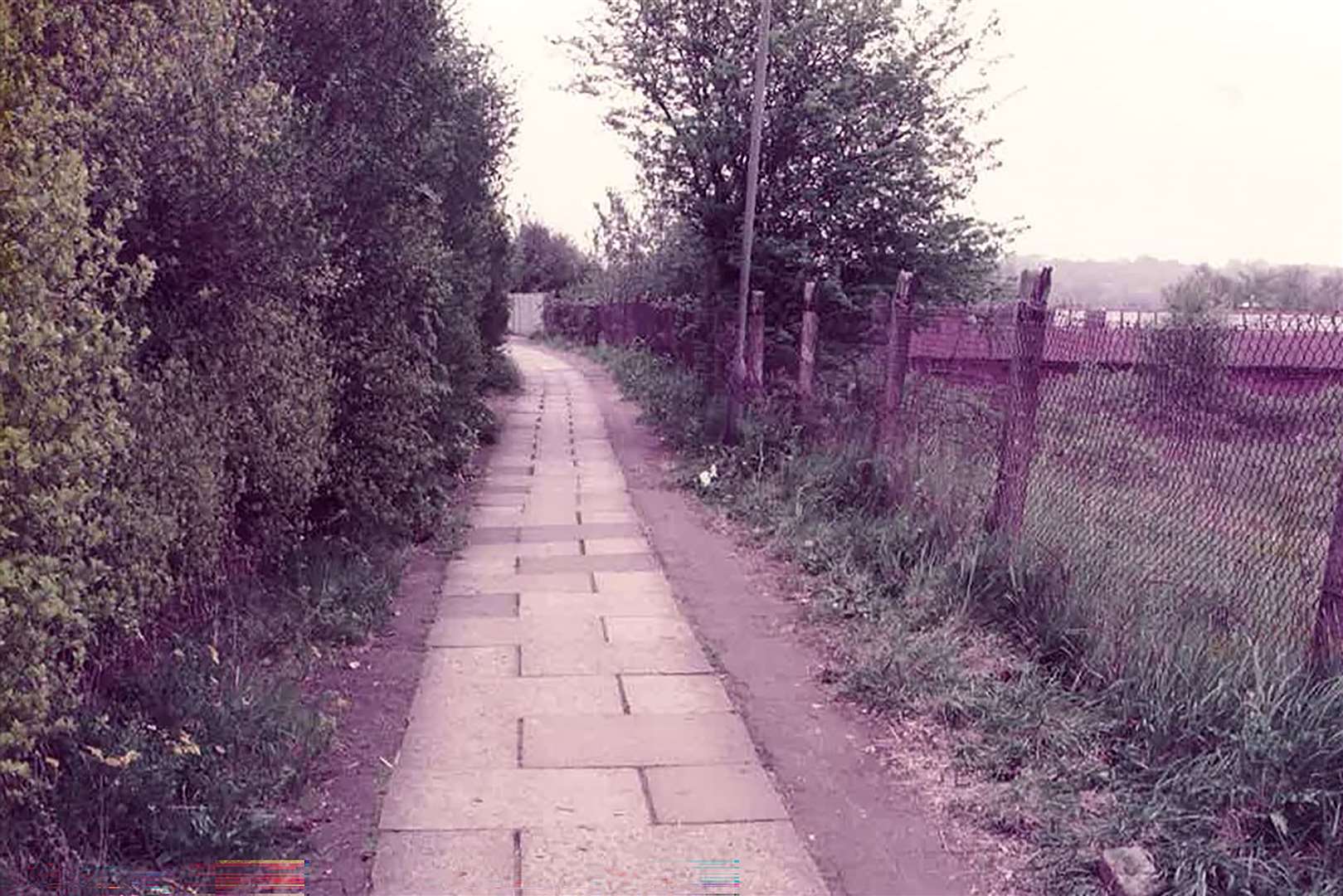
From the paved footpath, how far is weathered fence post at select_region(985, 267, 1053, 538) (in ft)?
5.83

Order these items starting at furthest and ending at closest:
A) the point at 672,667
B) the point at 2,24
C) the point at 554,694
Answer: the point at 672,667 → the point at 554,694 → the point at 2,24

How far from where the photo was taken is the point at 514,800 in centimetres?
394

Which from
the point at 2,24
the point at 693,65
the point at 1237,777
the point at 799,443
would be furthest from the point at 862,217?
the point at 2,24

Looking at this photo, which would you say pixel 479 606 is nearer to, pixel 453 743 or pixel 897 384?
pixel 453 743

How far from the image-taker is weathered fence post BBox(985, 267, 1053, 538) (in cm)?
572

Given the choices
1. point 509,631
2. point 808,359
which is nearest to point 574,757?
point 509,631

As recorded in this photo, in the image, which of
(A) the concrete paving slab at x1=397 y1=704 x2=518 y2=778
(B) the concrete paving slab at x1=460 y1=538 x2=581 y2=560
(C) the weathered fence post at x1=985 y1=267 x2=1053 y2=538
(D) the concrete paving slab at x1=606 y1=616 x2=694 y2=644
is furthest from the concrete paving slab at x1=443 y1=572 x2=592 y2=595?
(C) the weathered fence post at x1=985 y1=267 x2=1053 y2=538

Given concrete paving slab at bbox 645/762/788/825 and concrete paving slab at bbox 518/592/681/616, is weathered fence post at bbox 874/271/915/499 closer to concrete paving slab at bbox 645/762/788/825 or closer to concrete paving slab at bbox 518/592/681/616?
concrete paving slab at bbox 518/592/681/616

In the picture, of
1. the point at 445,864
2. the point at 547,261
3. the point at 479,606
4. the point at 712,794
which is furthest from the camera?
the point at 547,261

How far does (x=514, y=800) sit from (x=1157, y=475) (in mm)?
3132

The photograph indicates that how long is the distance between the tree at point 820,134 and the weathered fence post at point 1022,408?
6815 millimetres

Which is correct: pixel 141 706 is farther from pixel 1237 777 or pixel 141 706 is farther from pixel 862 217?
pixel 862 217

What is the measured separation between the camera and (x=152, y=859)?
3186mm

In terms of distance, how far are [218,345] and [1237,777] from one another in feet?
12.8
